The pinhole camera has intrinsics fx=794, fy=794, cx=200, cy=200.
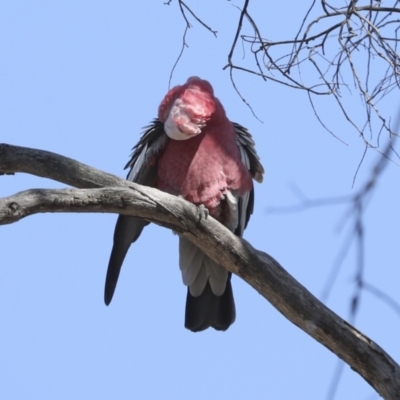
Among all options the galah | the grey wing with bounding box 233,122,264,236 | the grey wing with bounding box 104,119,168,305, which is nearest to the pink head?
the galah

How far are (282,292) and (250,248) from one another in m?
0.24

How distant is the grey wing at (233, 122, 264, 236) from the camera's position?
4.16 metres

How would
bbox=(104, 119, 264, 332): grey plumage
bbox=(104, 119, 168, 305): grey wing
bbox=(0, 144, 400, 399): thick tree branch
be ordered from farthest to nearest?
bbox=(104, 119, 264, 332): grey plumage
bbox=(104, 119, 168, 305): grey wing
bbox=(0, 144, 400, 399): thick tree branch

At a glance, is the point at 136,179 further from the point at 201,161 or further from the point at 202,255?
the point at 202,255

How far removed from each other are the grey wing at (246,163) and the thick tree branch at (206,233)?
885mm

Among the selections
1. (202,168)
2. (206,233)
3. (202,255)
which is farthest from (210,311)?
(206,233)

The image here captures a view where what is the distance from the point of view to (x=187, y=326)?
4160 mm

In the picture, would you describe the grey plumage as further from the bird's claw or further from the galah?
the bird's claw

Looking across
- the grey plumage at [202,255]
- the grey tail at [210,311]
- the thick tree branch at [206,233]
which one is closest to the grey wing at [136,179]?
the grey plumage at [202,255]

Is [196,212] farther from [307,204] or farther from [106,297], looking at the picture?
[307,204]

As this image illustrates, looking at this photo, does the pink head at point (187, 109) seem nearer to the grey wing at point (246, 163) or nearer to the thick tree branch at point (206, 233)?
the grey wing at point (246, 163)

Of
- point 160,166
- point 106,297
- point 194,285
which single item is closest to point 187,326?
point 194,285

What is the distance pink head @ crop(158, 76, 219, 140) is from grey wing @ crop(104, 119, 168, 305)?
10 centimetres

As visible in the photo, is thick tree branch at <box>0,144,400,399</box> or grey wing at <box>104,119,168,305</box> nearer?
thick tree branch at <box>0,144,400,399</box>
